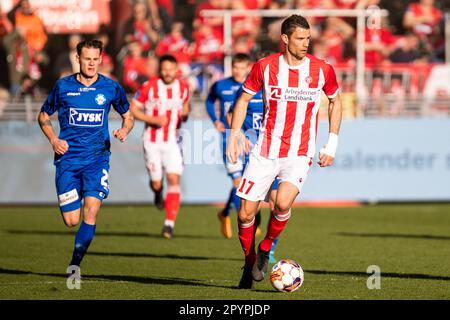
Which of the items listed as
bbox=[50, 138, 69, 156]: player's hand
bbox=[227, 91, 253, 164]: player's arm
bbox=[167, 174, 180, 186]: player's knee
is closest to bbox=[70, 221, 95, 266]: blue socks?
bbox=[50, 138, 69, 156]: player's hand

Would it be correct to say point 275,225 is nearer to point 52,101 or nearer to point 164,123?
point 52,101

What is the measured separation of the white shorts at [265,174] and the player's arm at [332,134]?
29 cm

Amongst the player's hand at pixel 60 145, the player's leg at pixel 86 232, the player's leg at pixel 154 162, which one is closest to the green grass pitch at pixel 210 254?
the player's leg at pixel 86 232

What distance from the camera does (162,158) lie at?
48.7 ft

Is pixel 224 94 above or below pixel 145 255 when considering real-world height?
above

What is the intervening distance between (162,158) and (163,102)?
32.0 inches

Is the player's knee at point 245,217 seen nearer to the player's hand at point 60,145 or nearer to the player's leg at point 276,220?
the player's leg at point 276,220

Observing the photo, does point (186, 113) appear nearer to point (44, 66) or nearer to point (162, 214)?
Answer: point (162, 214)

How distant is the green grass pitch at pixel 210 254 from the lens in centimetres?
893

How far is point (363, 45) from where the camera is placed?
1972 cm

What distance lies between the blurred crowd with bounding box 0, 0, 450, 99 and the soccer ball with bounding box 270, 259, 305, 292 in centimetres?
1106

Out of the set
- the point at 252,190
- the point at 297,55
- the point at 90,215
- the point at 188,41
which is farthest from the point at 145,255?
the point at 188,41
